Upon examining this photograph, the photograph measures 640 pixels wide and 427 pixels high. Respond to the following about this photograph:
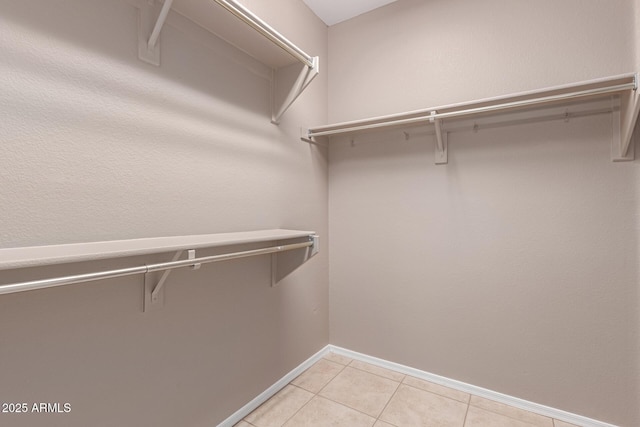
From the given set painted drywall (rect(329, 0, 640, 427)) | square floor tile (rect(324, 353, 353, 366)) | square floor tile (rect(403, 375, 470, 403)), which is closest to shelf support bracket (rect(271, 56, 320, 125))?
painted drywall (rect(329, 0, 640, 427))

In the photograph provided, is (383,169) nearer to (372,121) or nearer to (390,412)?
(372,121)

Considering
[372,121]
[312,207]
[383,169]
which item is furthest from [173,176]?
[383,169]

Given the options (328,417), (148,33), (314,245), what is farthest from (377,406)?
(148,33)

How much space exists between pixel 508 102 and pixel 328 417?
1.89 m

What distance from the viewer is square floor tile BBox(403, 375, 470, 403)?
1696mm

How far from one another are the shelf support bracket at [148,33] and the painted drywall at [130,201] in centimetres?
3

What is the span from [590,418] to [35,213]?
2.52 metres

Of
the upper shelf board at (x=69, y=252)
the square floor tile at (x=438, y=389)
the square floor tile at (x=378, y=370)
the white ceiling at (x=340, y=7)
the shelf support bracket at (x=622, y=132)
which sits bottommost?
the square floor tile at (x=438, y=389)

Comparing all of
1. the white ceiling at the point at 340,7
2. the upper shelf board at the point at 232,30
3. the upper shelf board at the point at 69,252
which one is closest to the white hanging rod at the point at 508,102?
the upper shelf board at the point at 232,30

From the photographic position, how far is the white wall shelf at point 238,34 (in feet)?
3.56

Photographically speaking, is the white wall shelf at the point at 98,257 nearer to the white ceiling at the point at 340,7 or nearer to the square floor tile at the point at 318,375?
the square floor tile at the point at 318,375

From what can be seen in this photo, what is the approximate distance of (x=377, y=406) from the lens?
1611 millimetres

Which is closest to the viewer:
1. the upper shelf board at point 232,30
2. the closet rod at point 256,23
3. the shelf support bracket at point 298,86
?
the closet rod at point 256,23

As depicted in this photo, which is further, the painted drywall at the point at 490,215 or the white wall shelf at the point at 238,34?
the painted drywall at the point at 490,215
